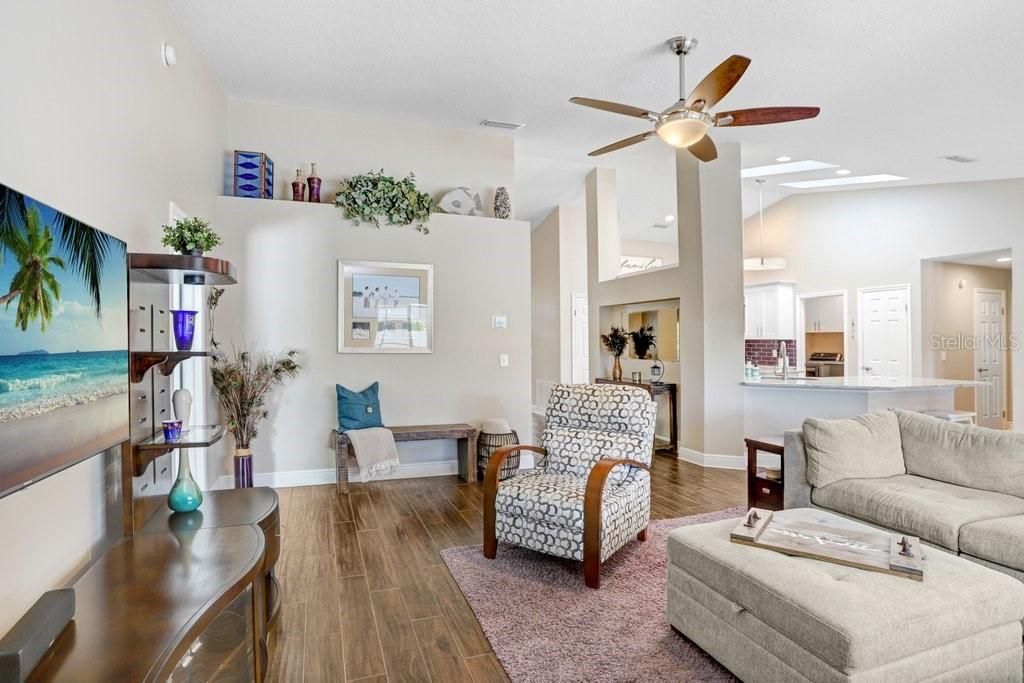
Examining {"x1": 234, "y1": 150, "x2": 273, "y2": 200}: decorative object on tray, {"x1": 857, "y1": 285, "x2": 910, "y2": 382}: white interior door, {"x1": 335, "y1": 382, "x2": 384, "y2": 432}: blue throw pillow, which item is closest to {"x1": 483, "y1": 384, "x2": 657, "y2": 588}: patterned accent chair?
{"x1": 335, "y1": 382, "x2": 384, "y2": 432}: blue throw pillow

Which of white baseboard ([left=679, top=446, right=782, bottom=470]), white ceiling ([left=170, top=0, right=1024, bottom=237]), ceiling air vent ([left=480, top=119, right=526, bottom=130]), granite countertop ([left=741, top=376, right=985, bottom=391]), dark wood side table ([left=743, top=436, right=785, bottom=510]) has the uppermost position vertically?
ceiling air vent ([left=480, top=119, right=526, bottom=130])

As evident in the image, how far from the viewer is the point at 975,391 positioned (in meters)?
7.71

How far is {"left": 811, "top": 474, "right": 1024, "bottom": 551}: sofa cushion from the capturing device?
2.58 m

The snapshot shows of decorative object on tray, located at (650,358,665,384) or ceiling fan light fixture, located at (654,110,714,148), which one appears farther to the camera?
decorative object on tray, located at (650,358,665,384)

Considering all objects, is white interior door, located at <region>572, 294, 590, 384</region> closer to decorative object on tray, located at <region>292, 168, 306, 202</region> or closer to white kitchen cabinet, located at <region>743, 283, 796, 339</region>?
white kitchen cabinet, located at <region>743, 283, 796, 339</region>

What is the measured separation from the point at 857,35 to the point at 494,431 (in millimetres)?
3875

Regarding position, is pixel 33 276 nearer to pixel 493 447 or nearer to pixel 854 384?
pixel 493 447

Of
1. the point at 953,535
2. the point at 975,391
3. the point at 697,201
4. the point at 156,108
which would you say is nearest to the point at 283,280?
the point at 156,108

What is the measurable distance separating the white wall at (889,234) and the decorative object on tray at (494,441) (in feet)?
19.8

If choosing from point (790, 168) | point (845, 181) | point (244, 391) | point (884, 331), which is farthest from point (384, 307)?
point (884, 331)

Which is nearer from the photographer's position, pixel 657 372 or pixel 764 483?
pixel 764 483

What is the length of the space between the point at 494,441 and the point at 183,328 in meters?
2.88

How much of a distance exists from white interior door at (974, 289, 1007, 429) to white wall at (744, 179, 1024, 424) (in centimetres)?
122

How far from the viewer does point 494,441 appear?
16.2 ft
